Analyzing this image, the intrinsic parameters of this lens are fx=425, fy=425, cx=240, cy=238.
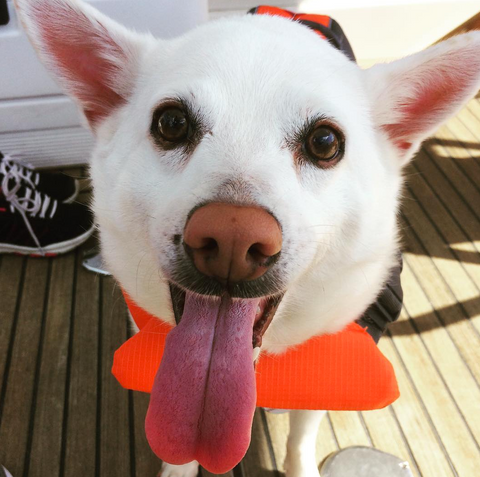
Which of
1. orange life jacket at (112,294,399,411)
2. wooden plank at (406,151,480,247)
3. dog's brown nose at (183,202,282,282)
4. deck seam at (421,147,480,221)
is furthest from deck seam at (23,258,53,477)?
deck seam at (421,147,480,221)

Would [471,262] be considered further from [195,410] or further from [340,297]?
[195,410]

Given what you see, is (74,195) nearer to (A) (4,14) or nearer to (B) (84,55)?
(A) (4,14)

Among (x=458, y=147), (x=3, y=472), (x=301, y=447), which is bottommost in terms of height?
(x=3, y=472)

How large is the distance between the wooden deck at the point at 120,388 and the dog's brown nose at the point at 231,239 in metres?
1.16

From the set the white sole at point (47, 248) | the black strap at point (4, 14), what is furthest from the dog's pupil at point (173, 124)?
the black strap at point (4, 14)

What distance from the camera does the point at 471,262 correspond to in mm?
2375

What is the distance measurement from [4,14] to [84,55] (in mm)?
1445

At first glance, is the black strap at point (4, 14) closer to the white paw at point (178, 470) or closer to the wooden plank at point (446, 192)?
the white paw at point (178, 470)

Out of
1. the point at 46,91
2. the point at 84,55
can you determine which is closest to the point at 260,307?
the point at 84,55

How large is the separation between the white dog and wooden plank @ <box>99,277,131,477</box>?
0.75 meters

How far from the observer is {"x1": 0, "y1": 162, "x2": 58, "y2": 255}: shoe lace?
2.26m

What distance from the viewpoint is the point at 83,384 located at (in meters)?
1.84

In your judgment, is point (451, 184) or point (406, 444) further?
point (451, 184)

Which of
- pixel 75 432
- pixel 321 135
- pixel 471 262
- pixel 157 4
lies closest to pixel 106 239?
pixel 321 135
